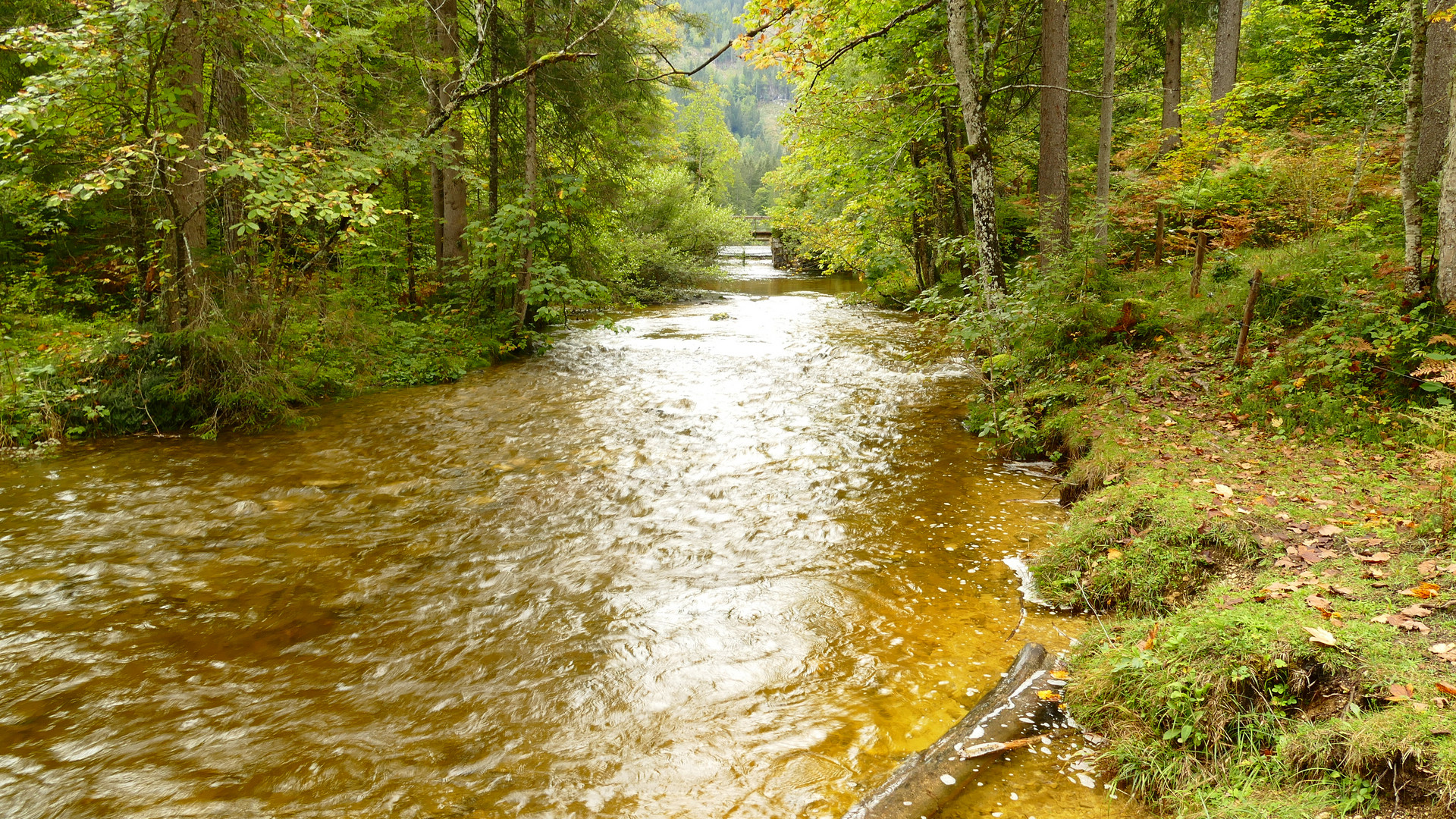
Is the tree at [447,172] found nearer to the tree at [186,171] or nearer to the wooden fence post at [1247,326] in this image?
the tree at [186,171]

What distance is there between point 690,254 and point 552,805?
89.2 feet

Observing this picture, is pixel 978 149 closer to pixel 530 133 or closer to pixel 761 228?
pixel 530 133

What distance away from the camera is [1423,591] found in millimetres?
3318

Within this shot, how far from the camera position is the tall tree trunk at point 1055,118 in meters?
10.8

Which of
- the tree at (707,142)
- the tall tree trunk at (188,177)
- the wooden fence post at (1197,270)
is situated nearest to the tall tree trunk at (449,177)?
the tall tree trunk at (188,177)

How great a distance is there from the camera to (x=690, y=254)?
2892cm

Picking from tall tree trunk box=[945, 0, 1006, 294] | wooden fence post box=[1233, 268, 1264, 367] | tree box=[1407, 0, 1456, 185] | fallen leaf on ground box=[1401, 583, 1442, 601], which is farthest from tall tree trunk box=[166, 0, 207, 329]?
tree box=[1407, 0, 1456, 185]

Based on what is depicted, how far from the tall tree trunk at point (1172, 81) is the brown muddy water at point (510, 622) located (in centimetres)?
1152

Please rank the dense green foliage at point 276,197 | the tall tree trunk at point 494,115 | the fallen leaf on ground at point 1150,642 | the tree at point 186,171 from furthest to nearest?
1. the tall tree trunk at point 494,115
2. the tree at point 186,171
3. the dense green foliage at point 276,197
4. the fallen leaf on ground at point 1150,642

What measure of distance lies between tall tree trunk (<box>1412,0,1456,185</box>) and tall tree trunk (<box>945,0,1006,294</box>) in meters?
5.90

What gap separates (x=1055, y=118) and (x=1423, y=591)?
31.5ft

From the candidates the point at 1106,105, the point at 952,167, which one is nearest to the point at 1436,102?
the point at 1106,105

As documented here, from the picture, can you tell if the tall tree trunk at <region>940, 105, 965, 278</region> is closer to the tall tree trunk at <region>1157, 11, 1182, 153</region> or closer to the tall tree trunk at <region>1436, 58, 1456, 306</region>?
the tall tree trunk at <region>1157, 11, 1182, 153</region>

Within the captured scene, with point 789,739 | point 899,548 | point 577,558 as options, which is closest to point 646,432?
point 577,558
